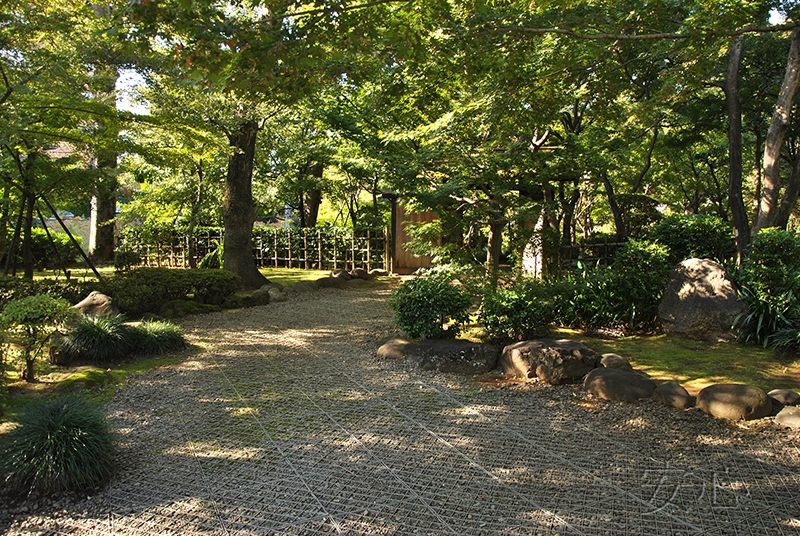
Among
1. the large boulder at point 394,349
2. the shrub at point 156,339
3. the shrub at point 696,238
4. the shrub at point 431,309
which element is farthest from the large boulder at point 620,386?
the shrub at point 156,339

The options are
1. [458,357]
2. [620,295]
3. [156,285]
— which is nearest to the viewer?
[458,357]

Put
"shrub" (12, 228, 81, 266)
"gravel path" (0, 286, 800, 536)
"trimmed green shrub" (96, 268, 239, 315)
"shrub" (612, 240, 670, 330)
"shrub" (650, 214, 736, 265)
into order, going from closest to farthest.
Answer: "gravel path" (0, 286, 800, 536), "shrub" (612, 240, 670, 330), "trimmed green shrub" (96, 268, 239, 315), "shrub" (650, 214, 736, 265), "shrub" (12, 228, 81, 266)

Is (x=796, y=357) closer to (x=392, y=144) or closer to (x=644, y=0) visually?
(x=644, y=0)

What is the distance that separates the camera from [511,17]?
4609mm

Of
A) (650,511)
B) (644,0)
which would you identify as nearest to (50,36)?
(644,0)

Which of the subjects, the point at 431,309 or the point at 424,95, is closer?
the point at 431,309

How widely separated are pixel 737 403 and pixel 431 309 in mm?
3162

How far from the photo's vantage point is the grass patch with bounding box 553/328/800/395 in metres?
4.95

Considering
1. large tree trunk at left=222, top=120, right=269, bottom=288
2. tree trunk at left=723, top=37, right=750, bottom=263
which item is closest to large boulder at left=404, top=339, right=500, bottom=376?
tree trunk at left=723, top=37, right=750, bottom=263

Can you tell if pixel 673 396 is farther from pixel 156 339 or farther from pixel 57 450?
pixel 156 339

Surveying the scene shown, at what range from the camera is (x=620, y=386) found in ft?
14.5

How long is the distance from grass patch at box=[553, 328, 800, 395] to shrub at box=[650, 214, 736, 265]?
1.78m

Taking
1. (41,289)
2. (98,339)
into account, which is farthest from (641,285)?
(41,289)

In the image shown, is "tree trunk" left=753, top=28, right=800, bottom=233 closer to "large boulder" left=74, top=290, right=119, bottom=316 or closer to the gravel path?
the gravel path
